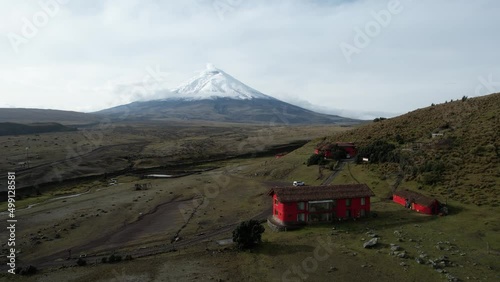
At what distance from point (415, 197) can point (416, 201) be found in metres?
1.30

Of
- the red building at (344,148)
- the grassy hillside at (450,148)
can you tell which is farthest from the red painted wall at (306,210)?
the red building at (344,148)

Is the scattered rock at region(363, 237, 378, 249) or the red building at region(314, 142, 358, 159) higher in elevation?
the red building at region(314, 142, 358, 159)

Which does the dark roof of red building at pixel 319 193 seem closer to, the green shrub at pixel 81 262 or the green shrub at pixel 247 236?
the green shrub at pixel 247 236

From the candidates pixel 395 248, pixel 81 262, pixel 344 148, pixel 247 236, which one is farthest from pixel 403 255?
pixel 344 148

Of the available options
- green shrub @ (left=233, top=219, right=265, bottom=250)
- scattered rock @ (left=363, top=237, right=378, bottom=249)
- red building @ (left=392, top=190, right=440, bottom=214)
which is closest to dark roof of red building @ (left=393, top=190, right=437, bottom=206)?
red building @ (left=392, top=190, right=440, bottom=214)

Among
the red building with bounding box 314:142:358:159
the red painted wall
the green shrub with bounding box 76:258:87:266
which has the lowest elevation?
the green shrub with bounding box 76:258:87:266

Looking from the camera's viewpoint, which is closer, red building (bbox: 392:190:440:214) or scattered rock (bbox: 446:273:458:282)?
scattered rock (bbox: 446:273:458:282)

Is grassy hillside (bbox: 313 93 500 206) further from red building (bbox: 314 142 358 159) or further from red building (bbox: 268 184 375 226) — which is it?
red building (bbox: 268 184 375 226)

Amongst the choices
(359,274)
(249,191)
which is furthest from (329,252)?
(249,191)

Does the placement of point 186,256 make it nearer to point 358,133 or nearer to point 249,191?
point 249,191

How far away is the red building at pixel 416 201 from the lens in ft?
163

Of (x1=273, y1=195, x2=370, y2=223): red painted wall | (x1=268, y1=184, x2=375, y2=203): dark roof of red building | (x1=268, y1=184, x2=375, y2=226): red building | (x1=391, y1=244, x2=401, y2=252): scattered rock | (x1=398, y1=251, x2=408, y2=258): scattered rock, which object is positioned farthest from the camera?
(x1=268, y1=184, x2=375, y2=203): dark roof of red building

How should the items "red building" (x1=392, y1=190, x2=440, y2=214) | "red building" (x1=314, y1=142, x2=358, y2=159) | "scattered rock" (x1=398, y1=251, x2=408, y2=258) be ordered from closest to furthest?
"scattered rock" (x1=398, y1=251, x2=408, y2=258) → "red building" (x1=392, y1=190, x2=440, y2=214) → "red building" (x1=314, y1=142, x2=358, y2=159)

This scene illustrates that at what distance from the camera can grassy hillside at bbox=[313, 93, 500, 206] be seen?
56.1 metres
